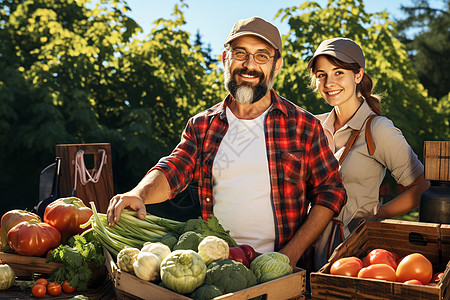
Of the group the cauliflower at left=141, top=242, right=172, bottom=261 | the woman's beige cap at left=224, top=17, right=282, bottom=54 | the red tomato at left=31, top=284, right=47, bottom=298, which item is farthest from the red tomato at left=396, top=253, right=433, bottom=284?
the red tomato at left=31, top=284, right=47, bottom=298

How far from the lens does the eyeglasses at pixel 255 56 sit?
2.69m

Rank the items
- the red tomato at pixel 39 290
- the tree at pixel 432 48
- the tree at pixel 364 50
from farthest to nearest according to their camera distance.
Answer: the tree at pixel 432 48 < the tree at pixel 364 50 < the red tomato at pixel 39 290

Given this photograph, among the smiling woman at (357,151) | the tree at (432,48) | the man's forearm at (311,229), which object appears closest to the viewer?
the man's forearm at (311,229)

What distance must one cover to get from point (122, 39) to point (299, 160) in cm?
807

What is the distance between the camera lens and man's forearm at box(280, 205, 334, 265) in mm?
2564

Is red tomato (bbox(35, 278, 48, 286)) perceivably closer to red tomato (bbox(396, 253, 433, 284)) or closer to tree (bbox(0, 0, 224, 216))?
red tomato (bbox(396, 253, 433, 284))

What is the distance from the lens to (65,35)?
9430 millimetres

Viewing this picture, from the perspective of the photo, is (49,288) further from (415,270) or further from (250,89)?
(415,270)

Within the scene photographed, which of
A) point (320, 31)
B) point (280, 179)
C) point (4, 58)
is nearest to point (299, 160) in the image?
point (280, 179)

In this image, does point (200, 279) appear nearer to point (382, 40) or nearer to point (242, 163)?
point (242, 163)

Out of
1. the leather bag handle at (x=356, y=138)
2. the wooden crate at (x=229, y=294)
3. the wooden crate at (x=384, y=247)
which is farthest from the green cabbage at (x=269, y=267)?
the leather bag handle at (x=356, y=138)

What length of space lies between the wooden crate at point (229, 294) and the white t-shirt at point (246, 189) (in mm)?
713

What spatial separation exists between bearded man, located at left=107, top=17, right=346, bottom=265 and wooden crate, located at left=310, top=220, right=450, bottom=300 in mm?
444

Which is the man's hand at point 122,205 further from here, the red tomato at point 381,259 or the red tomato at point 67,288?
the red tomato at point 381,259
